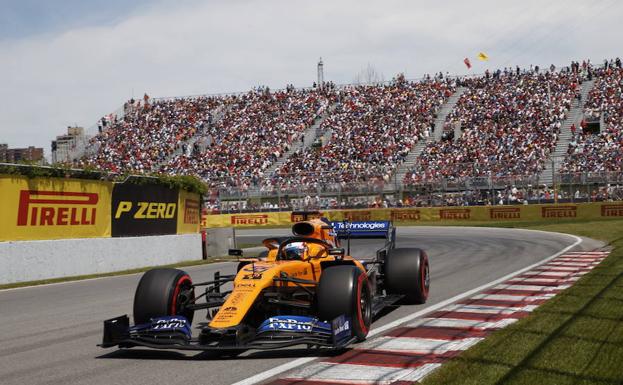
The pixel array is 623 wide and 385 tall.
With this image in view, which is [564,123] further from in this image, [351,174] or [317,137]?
[317,137]

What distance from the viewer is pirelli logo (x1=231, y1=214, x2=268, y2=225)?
42.5m

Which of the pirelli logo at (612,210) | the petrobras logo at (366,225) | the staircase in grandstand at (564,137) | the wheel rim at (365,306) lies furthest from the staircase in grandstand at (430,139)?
the wheel rim at (365,306)

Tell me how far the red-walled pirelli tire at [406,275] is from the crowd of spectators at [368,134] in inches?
1146

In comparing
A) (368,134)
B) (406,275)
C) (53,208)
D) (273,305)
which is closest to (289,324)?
(273,305)

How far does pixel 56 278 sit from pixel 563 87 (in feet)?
126

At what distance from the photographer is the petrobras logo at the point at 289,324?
6879 mm

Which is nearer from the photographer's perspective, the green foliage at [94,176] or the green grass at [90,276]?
the green grass at [90,276]

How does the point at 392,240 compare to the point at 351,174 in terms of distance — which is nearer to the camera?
the point at 392,240

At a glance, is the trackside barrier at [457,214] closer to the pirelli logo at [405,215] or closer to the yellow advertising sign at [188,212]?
the pirelli logo at [405,215]

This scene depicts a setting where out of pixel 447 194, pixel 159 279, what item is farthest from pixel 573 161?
pixel 159 279

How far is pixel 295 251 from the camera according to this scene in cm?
895

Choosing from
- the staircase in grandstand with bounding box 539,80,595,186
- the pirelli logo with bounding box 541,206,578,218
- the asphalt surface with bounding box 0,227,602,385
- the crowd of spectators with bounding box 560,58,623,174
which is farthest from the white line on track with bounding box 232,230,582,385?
the crowd of spectators with bounding box 560,58,623,174

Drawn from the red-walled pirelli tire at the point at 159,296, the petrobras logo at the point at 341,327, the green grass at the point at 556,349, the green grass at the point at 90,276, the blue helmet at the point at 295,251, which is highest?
the blue helmet at the point at 295,251

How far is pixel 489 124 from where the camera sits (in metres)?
44.6
